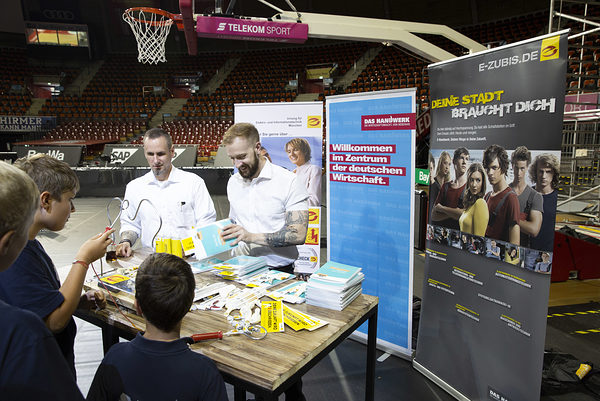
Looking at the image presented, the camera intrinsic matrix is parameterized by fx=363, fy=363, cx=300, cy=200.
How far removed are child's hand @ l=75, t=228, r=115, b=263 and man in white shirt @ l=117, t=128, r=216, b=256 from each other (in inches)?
45.7

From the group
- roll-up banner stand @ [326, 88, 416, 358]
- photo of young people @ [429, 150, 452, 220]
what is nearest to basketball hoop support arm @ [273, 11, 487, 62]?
roll-up banner stand @ [326, 88, 416, 358]

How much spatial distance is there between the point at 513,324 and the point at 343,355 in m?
1.33

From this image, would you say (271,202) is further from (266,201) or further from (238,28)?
(238,28)

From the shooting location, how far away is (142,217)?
2760 millimetres

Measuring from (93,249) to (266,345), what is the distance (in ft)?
2.60

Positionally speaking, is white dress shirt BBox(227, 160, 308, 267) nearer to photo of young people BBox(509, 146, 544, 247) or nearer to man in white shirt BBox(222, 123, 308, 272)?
man in white shirt BBox(222, 123, 308, 272)

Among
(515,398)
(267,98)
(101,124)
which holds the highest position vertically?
(267,98)

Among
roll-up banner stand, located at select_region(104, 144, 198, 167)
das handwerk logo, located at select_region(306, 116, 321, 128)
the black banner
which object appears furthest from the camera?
the black banner

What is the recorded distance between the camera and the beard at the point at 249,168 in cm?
243

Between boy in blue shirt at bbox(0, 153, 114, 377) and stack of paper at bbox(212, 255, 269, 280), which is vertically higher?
boy in blue shirt at bbox(0, 153, 114, 377)

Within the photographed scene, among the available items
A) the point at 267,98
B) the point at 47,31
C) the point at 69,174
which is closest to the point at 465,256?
the point at 69,174

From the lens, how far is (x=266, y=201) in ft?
8.09

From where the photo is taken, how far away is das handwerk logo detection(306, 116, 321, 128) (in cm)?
369

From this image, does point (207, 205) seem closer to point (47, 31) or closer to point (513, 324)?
point (513, 324)
